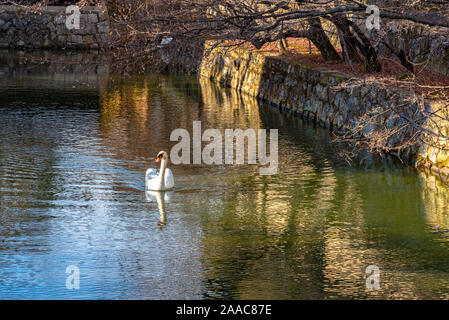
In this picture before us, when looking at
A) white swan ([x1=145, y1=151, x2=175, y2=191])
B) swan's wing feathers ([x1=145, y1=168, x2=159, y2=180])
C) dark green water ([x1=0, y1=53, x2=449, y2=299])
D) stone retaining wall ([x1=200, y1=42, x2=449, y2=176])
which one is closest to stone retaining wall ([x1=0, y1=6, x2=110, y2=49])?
stone retaining wall ([x1=200, y1=42, x2=449, y2=176])

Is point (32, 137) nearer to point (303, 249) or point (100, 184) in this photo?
point (100, 184)

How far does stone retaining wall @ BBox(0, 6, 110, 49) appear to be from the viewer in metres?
41.9

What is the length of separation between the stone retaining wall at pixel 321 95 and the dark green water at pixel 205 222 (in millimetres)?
706

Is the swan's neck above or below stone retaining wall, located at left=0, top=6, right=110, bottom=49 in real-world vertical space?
below

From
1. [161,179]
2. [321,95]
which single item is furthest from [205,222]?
[321,95]

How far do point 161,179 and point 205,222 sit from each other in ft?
5.99

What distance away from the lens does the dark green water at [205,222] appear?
1026 cm

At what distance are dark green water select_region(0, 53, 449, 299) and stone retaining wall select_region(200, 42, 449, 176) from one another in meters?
0.71

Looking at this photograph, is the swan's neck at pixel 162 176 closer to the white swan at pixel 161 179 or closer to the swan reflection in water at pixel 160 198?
the white swan at pixel 161 179

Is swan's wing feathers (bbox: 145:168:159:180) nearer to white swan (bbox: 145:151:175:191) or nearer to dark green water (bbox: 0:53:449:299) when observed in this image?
white swan (bbox: 145:151:175:191)

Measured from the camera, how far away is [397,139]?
1798 cm

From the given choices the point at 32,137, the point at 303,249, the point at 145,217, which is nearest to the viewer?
the point at 303,249

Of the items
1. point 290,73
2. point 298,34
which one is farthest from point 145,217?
point 290,73

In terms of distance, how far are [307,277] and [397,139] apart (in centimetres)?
822
